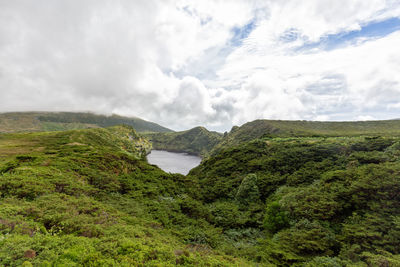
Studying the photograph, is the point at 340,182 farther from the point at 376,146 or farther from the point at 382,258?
the point at 376,146

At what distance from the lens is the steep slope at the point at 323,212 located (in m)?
12.6

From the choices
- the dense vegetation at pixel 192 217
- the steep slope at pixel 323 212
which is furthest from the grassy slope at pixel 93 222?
the steep slope at pixel 323 212

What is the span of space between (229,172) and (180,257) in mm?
34419

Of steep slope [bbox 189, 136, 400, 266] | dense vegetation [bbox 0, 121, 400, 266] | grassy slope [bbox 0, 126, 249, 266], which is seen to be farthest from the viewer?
steep slope [bbox 189, 136, 400, 266]

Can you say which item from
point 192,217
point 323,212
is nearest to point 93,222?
point 192,217

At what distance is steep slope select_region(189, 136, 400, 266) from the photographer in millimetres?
12617

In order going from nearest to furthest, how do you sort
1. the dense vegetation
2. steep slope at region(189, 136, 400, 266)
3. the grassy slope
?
the grassy slope
the dense vegetation
steep slope at region(189, 136, 400, 266)

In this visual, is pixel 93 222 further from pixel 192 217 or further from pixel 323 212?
pixel 323 212

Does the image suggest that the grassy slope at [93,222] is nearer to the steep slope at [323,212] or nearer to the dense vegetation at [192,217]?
the dense vegetation at [192,217]

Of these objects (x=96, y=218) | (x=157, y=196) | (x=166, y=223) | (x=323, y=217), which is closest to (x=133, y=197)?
(x=157, y=196)

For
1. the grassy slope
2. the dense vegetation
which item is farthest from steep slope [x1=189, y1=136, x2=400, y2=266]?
the grassy slope

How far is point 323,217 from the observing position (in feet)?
55.8

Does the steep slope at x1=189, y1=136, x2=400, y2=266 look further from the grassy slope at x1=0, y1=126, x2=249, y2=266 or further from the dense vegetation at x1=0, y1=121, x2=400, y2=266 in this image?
the grassy slope at x1=0, y1=126, x2=249, y2=266

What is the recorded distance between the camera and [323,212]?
57.0 ft
